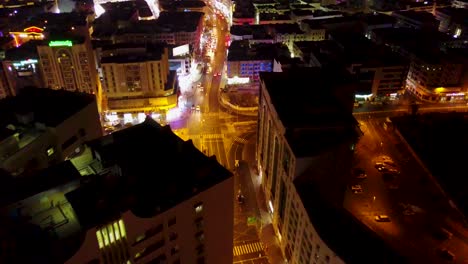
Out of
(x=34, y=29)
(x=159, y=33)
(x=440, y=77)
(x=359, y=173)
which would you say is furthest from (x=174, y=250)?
(x=34, y=29)

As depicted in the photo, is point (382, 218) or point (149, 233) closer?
point (149, 233)

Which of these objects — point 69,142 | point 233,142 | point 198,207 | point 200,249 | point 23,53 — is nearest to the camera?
point 198,207

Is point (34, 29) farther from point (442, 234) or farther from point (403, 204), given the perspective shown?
point (442, 234)

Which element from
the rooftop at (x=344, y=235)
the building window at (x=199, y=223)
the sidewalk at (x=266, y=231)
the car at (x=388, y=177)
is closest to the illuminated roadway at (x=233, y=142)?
the sidewalk at (x=266, y=231)

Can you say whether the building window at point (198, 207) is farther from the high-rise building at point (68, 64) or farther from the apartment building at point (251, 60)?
the apartment building at point (251, 60)

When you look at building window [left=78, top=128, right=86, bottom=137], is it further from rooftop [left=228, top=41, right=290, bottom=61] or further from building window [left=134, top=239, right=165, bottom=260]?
rooftop [left=228, top=41, right=290, bottom=61]

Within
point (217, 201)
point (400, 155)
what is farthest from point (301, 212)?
point (400, 155)

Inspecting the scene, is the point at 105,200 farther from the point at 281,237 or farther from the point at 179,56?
the point at 179,56

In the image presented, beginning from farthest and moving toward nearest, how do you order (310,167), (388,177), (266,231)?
(388,177) < (266,231) < (310,167)
